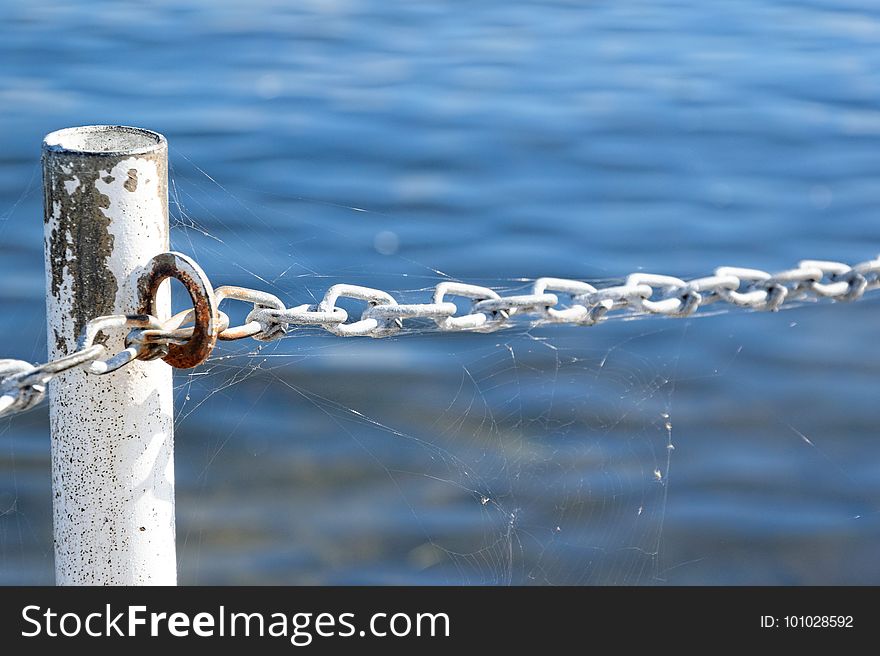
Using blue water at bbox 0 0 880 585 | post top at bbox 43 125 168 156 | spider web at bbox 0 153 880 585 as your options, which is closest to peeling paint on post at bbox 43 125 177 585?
post top at bbox 43 125 168 156

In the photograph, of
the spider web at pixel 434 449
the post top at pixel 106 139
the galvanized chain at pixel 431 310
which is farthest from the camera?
the spider web at pixel 434 449

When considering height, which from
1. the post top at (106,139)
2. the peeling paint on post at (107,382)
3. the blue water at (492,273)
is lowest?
the peeling paint on post at (107,382)

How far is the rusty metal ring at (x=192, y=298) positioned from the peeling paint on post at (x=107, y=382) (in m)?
0.02

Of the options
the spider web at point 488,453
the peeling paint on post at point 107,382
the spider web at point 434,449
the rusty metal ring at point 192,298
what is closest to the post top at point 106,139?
the peeling paint on post at point 107,382

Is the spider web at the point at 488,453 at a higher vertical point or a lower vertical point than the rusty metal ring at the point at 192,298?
higher

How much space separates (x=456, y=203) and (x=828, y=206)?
6.57 ft

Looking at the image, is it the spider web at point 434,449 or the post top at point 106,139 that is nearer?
the post top at point 106,139

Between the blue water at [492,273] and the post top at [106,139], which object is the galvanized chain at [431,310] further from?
the blue water at [492,273]

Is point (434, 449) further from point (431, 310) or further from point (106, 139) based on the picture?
point (106, 139)

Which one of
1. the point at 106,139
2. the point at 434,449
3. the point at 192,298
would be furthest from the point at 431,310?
the point at 434,449

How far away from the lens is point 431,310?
2.03m

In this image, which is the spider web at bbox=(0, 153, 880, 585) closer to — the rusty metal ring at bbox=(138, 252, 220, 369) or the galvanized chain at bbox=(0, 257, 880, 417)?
the galvanized chain at bbox=(0, 257, 880, 417)

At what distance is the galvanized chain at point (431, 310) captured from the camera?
165 centimetres

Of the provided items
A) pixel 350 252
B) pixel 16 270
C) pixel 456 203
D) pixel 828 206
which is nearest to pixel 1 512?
pixel 16 270
